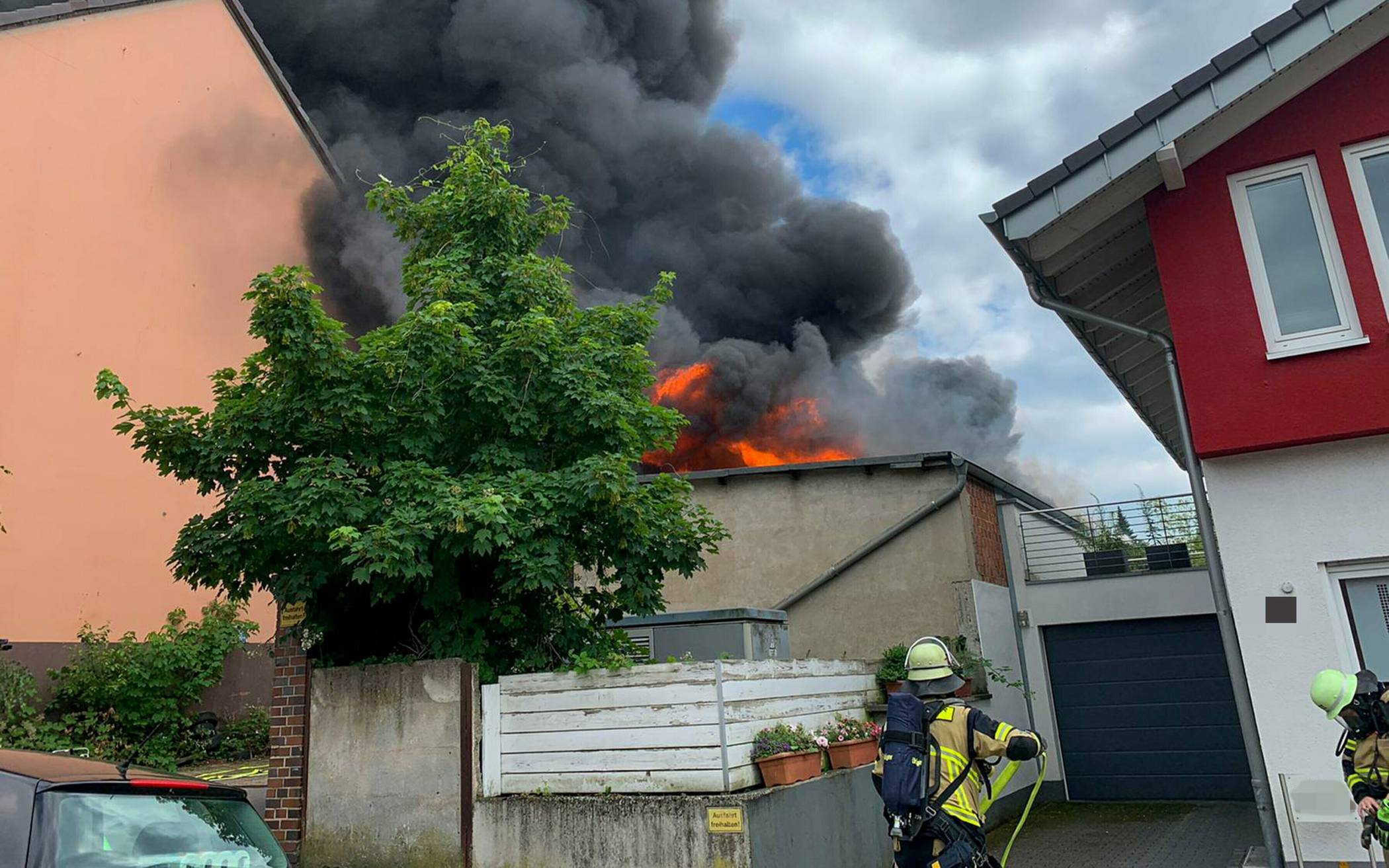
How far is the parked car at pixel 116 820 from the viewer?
10.9ft

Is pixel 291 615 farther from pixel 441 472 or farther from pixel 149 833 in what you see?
pixel 149 833

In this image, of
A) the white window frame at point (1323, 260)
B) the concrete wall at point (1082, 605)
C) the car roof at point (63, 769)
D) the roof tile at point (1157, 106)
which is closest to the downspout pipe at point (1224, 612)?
the white window frame at point (1323, 260)

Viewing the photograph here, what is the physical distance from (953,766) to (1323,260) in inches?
184

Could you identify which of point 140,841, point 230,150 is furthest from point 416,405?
point 230,150

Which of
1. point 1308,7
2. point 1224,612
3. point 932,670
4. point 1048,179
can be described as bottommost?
point 932,670

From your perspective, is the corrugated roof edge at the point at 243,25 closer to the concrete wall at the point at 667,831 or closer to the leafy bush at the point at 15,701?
the leafy bush at the point at 15,701

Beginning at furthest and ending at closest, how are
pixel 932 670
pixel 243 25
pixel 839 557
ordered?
pixel 243 25 < pixel 839 557 < pixel 932 670

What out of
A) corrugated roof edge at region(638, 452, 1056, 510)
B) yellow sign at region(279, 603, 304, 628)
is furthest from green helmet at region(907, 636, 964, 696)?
corrugated roof edge at region(638, 452, 1056, 510)

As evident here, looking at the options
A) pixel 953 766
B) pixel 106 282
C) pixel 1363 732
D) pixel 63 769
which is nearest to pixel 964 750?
pixel 953 766

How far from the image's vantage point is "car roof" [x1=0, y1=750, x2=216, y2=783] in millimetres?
3545

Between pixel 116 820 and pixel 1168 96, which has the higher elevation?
pixel 1168 96

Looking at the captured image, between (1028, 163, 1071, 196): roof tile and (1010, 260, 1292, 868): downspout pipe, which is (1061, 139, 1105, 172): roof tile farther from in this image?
(1010, 260, 1292, 868): downspout pipe

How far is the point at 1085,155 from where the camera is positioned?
22.2 ft

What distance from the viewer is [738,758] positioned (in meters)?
6.35
